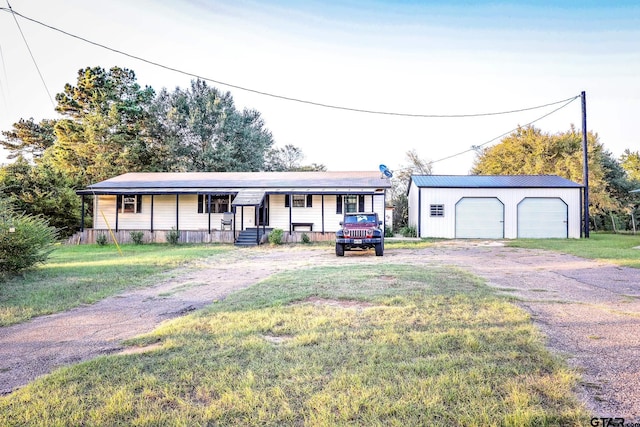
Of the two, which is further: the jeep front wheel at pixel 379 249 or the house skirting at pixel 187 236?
the house skirting at pixel 187 236

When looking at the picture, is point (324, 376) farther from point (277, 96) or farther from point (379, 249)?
point (277, 96)

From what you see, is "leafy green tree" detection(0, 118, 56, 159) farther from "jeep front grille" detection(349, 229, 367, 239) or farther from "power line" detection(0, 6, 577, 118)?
"jeep front grille" detection(349, 229, 367, 239)

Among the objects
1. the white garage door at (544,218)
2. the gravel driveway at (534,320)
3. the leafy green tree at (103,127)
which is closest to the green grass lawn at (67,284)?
the gravel driveway at (534,320)

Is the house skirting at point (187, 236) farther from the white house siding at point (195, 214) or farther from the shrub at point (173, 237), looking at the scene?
the white house siding at point (195, 214)

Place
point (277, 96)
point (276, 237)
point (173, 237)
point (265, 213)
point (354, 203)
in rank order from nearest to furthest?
point (277, 96) → point (276, 237) → point (173, 237) → point (265, 213) → point (354, 203)

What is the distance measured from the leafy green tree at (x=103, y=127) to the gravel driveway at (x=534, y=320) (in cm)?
2687

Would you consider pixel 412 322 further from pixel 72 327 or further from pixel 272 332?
pixel 72 327

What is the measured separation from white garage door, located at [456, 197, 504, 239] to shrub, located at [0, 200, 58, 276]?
20.5m

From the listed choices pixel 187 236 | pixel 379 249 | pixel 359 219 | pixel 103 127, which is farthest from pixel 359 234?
pixel 103 127

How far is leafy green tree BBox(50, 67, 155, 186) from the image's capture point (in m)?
31.6

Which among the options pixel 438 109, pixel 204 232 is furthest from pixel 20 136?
pixel 438 109

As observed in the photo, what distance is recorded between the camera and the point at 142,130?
3553 centimetres

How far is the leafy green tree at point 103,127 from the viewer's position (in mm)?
31630

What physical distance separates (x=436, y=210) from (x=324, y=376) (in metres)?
20.9
